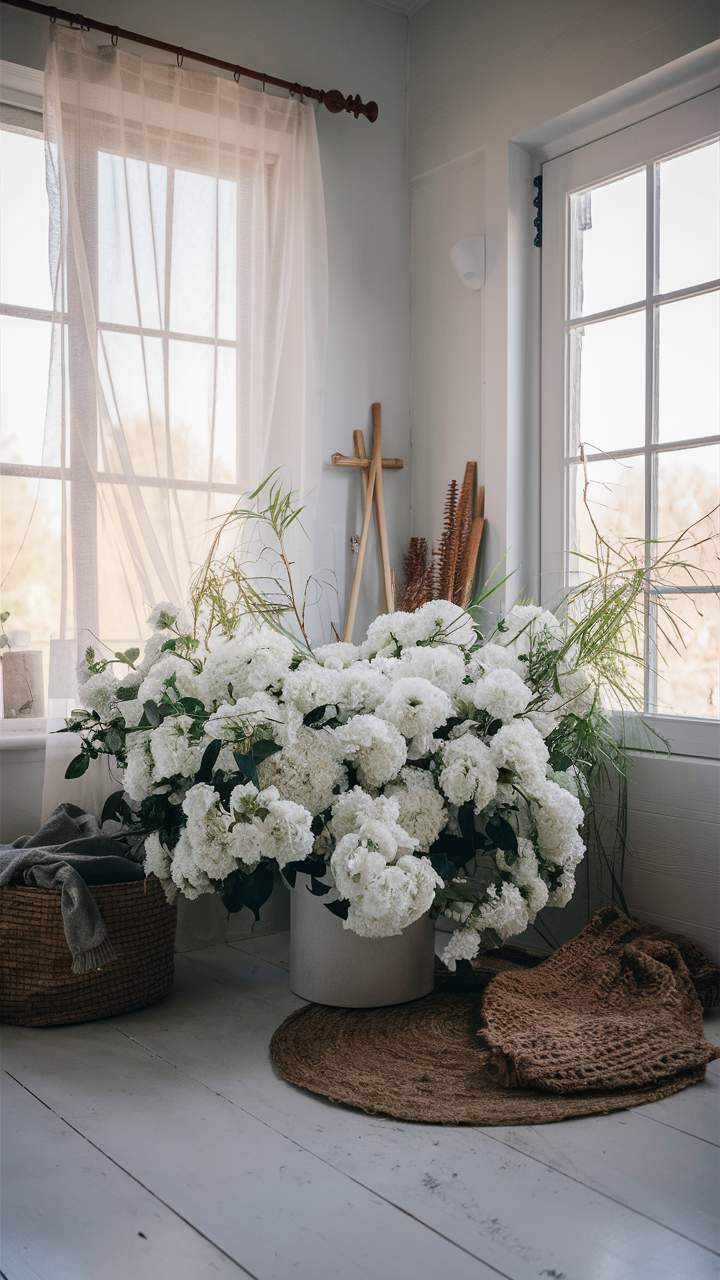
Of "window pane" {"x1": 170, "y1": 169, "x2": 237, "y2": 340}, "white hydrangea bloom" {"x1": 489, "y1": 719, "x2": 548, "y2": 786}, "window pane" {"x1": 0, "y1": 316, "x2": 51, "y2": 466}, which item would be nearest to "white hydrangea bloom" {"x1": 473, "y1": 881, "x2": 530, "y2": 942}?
"white hydrangea bloom" {"x1": 489, "y1": 719, "x2": 548, "y2": 786}

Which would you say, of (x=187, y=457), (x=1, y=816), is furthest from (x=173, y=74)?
(x=1, y=816)

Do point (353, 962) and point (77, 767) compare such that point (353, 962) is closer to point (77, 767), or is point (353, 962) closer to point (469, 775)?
point (469, 775)

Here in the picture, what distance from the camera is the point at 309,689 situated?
173 cm

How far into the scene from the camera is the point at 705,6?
212 centimetres

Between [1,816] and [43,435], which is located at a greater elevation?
[43,435]

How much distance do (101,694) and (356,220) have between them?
1.69 metres

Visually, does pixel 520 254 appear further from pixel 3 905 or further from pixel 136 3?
pixel 3 905

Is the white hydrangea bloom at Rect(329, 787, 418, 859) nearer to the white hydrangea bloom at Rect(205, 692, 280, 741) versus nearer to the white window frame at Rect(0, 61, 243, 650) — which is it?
the white hydrangea bloom at Rect(205, 692, 280, 741)

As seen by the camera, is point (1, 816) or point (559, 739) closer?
point (559, 739)

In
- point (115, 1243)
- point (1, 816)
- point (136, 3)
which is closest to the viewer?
point (115, 1243)

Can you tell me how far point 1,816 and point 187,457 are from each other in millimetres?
967

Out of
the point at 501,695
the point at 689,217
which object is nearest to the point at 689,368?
the point at 689,217

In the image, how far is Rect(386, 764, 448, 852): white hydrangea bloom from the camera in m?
1.76

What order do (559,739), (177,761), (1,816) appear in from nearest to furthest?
(177,761), (559,739), (1,816)
